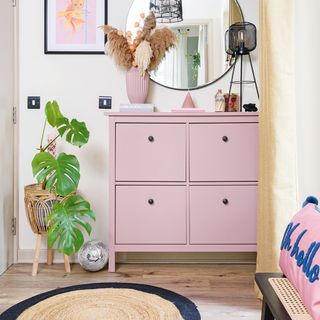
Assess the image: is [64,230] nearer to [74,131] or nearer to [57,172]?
[57,172]

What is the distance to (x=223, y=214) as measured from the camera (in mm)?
2740

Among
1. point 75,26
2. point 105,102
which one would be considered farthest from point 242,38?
point 75,26

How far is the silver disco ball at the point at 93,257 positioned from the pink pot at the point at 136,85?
3.24 ft

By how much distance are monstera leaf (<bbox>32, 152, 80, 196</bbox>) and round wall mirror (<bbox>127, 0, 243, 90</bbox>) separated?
916 mm

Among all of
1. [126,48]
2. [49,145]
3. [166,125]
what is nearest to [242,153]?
[166,125]

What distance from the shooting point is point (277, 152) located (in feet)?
6.85

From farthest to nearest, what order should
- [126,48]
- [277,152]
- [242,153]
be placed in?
[126,48]
[242,153]
[277,152]

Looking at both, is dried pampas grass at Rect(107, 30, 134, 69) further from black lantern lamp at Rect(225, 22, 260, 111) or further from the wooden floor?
the wooden floor

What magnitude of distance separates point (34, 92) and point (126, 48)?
2.37 ft

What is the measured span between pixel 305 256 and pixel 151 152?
5.33ft

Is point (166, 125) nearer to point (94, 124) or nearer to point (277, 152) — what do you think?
point (94, 124)

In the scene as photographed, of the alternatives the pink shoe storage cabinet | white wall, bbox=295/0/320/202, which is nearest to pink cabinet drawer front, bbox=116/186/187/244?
the pink shoe storage cabinet

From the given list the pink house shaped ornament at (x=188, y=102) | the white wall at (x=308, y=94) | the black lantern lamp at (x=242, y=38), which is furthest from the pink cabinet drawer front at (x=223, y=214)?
the black lantern lamp at (x=242, y=38)

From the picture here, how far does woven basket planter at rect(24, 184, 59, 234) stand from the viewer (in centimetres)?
271
